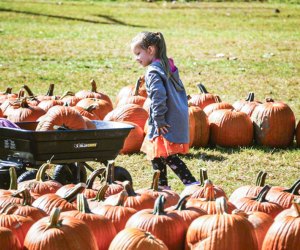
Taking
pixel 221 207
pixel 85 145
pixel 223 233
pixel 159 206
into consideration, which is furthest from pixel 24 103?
pixel 223 233

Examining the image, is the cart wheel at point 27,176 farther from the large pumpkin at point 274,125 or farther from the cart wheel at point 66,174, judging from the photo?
the large pumpkin at point 274,125

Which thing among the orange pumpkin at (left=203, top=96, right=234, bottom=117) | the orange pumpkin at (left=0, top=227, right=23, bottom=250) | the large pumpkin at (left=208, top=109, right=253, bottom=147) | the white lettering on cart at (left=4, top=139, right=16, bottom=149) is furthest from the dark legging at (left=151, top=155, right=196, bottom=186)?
the orange pumpkin at (left=0, top=227, right=23, bottom=250)

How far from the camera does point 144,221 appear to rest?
4875 mm

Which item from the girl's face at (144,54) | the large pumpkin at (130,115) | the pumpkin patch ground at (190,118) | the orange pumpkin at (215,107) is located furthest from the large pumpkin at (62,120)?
the orange pumpkin at (215,107)

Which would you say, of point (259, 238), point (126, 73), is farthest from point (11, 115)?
point (126, 73)

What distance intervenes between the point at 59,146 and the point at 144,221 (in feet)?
7.46

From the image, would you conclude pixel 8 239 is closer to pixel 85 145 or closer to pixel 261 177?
pixel 261 177

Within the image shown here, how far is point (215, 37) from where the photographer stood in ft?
72.6

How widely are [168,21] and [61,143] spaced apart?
Answer: 20.3m

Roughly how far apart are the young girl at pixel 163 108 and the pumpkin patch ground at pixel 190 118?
0.87 ft

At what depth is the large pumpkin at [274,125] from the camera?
31.1ft

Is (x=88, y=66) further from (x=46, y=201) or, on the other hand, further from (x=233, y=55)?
(x=46, y=201)

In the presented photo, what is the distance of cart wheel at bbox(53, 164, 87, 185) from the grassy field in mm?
625

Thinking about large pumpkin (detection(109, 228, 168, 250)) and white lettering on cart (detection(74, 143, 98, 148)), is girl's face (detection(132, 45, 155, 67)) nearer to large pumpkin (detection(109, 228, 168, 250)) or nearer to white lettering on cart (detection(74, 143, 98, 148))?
white lettering on cart (detection(74, 143, 98, 148))
